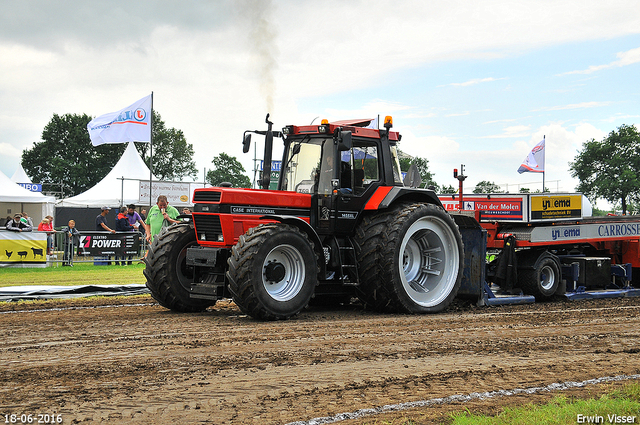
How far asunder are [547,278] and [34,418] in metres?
8.63

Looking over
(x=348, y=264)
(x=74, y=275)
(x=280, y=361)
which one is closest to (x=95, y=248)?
(x=74, y=275)

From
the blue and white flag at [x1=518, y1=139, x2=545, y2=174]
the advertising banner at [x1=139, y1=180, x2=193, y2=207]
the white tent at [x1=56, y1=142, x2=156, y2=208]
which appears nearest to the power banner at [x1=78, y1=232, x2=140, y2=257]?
the advertising banner at [x1=139, y1=180, x2=193, y2=207]

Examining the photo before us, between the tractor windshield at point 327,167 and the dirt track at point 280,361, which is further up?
the tractor windshield at point 327,167

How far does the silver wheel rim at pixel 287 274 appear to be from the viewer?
7.54 metres

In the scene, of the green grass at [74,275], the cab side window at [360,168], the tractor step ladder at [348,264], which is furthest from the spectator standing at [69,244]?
the cab side window at [360,168]

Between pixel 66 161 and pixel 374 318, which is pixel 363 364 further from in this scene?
pixel 66 161

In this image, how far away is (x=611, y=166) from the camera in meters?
60.0

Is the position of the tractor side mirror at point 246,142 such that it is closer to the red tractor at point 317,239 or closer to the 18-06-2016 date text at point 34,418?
the red tractor at point 317,239

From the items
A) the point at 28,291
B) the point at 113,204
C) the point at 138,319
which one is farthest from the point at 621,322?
the point at 113,204

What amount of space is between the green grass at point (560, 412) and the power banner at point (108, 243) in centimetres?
1507

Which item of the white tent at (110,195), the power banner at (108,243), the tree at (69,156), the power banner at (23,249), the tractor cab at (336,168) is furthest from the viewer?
the tree at (69,156)

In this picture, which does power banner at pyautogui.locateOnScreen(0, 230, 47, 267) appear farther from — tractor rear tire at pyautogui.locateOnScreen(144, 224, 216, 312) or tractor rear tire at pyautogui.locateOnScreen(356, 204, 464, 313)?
tractor rear tire at pyautogui.locateOnScreen(356, 204, 464, 313)

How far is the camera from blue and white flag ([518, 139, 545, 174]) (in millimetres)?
37188

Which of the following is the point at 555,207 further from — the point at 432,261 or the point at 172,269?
the point at 172,269
